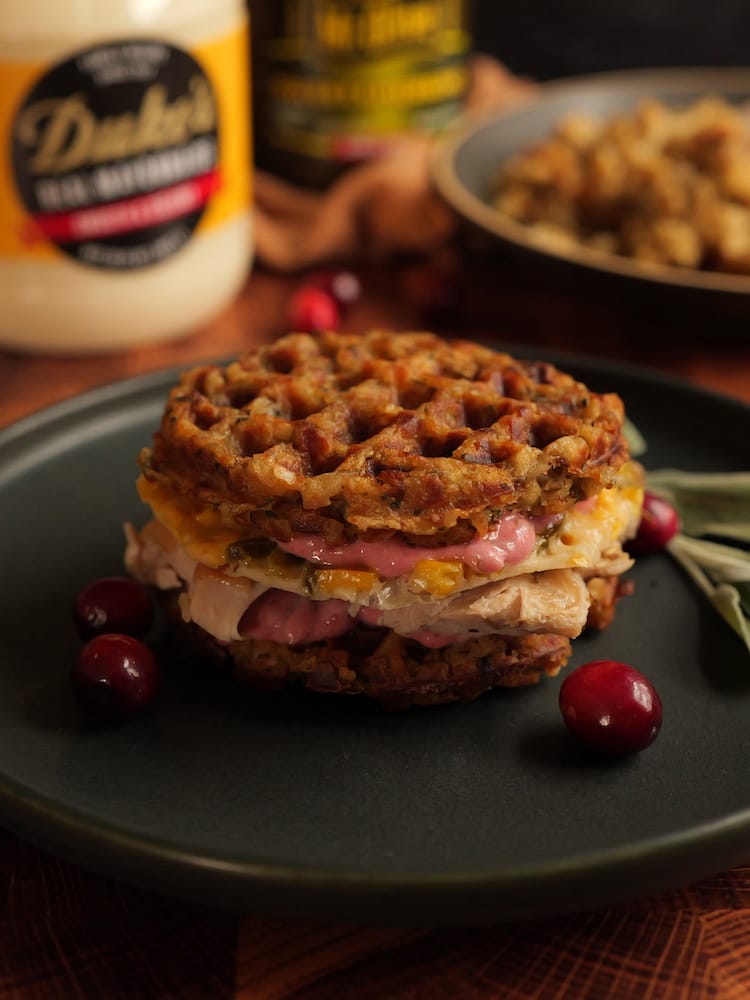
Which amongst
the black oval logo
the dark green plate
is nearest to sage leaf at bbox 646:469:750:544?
the dark green plate

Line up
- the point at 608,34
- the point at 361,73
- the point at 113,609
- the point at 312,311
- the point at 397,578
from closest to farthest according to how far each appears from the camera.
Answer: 1. the point at 397,578
2. the point at 113,609
3. the point at 312,311
4. the point at 361,73
5. the point at 608,34

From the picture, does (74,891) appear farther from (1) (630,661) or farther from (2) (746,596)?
(2) (746,596)

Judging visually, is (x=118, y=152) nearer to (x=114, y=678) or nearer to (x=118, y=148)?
(x=118, y=148)

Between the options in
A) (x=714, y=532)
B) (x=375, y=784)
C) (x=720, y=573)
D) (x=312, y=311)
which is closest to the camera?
(x=375, y=784)

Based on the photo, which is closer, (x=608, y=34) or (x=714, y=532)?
(x=714, y=532)

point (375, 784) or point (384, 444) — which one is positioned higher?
point (384, 444)

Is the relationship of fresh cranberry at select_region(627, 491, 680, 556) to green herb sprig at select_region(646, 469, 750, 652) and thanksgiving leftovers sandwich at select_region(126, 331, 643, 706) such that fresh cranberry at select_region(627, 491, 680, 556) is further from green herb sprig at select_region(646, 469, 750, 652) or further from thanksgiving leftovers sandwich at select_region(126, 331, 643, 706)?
thanksgiving leftovers sandwich at select_region(126, 331, 643, 706)

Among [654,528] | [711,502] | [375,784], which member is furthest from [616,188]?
[375,784]
